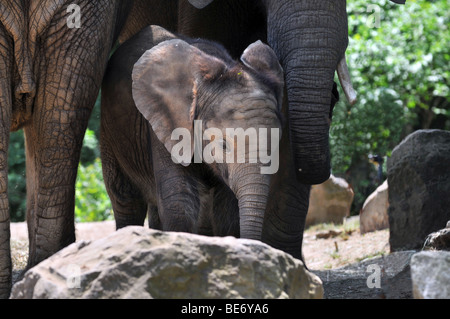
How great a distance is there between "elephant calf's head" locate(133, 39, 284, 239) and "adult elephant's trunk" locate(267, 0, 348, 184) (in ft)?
1.38

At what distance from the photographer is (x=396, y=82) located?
1292cm

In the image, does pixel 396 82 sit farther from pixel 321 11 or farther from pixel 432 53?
pixel 321 11

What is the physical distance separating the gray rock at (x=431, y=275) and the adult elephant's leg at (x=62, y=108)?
2662 mm

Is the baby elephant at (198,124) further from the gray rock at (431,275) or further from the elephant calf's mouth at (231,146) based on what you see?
the gray rock at (431,275)

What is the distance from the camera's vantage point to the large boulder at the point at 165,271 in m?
4.15

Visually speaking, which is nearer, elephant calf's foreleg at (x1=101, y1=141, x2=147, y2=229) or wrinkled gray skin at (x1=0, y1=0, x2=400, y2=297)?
wrinkled gray skin at (x1=0, y1=0, x2=400, y2=297)

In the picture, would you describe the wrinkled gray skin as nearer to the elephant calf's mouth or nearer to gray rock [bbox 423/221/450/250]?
the elephant calf's mouth

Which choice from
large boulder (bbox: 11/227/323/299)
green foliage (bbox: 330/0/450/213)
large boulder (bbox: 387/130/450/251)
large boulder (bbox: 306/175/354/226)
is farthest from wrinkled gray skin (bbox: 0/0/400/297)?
green foliage (bbox: 330/0/450/213)

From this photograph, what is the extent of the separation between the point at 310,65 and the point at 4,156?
6.77ft

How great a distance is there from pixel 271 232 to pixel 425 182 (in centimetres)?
164

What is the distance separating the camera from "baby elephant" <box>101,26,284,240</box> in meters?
5.57

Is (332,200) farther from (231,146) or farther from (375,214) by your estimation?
(231,146)

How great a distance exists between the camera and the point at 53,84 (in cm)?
613
